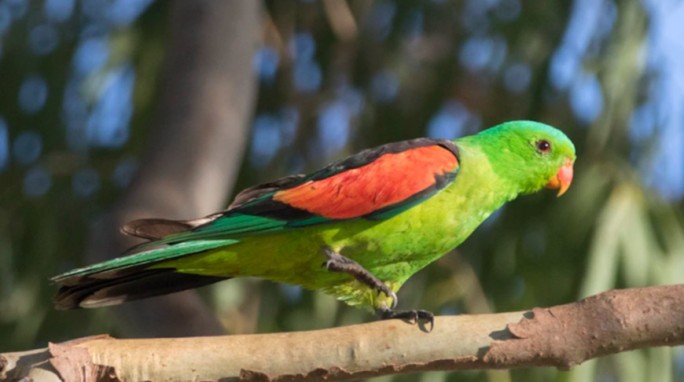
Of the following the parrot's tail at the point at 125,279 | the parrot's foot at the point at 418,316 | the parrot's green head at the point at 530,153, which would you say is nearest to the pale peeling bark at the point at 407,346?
the parrot's foot at the point at 418,316

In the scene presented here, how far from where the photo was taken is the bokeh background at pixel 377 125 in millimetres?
3920

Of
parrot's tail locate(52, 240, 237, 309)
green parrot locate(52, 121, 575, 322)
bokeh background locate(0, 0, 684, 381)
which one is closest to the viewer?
parrot's tail locate(52, 240, 237, 309)

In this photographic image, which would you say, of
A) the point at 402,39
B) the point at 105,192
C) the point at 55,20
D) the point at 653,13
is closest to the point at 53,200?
the point at 105,192

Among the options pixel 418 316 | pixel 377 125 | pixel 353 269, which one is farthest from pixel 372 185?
pixel 377 125

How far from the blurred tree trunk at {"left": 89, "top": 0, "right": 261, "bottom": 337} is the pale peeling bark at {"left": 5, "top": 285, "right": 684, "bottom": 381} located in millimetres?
838

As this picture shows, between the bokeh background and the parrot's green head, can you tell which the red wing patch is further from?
the bokeh background

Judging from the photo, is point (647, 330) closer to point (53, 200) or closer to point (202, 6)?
point (202, 6)

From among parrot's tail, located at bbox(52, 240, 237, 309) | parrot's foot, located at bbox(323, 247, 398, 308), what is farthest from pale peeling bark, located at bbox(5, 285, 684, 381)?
parrot's foot, located at bbox(323, 247, 398, 308)

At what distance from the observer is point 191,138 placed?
10.5ft

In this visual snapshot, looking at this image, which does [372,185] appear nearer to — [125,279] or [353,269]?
[353,269]

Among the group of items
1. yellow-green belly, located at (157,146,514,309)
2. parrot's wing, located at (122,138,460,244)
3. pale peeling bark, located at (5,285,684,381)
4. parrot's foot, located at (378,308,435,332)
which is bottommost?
pale peeling bark, located at (5,285,684,381)

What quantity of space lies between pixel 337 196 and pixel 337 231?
8 centimetres

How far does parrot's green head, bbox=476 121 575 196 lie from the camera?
8.55 feet

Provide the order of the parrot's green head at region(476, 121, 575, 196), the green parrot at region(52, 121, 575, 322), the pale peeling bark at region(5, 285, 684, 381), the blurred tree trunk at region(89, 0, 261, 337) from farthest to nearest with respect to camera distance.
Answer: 1. the blurred tree trunk at region(89, 0, 261, 337)
2. the parrot's green head at region(476, 121, 575, 196)
3. the green parrot at region(52, 121, 575, 322)
4. the pale peeling bark at region(5, 285, 684, 381)
